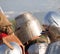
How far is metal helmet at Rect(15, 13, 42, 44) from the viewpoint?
4461 mm

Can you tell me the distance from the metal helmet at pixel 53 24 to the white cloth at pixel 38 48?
0.63ft

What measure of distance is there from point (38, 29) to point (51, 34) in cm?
38

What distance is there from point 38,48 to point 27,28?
593 mm

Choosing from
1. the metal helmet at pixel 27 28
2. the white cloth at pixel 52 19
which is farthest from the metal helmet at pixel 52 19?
the metal helmet at pixel 27 28

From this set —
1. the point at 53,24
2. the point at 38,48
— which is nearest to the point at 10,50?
the point at 38,48

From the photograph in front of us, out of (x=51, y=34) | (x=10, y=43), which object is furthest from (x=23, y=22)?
(x=10, y=43)

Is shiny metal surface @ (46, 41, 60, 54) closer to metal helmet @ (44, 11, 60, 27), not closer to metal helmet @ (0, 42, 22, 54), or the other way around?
metal helmet @ (0, 42, 22, 54)

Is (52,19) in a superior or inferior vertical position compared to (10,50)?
inferior

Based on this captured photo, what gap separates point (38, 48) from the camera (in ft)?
13.0

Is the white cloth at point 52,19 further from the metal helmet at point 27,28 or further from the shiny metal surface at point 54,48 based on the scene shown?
the shiny metal surface at point 54,48

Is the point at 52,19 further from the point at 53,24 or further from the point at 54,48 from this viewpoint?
the point at 54,48

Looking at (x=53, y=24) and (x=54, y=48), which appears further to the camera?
(x=53, y=24)

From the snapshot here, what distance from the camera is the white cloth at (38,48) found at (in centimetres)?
391

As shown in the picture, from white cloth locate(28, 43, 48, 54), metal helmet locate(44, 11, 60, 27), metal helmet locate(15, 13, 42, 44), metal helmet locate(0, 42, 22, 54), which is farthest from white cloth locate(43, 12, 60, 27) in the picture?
metal helmet locate(0, 42, 22, 54)
